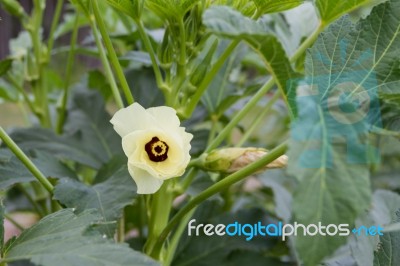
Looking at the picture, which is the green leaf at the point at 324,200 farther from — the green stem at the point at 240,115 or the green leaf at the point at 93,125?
the green leaf at the point at 93,125

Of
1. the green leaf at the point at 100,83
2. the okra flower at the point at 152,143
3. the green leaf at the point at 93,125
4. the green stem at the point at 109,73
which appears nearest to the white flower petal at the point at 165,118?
the okra flower at the point at 152,143

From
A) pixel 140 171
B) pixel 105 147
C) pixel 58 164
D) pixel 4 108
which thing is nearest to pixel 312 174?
pixel 140 171

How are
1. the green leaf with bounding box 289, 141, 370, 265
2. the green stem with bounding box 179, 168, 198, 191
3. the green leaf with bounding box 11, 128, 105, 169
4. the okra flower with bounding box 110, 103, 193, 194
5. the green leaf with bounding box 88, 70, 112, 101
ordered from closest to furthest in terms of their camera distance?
the green leaf with bounding box 289, 141, 370, 265 < the okra flower with bounding box 110, 103, 193, 194 < the green stem with bounding box 179, 168, 198, 191 < the green leaf with bounding box 11, 128, 105, 169 < the green leaf with bounding box 88, 70, 112, 101

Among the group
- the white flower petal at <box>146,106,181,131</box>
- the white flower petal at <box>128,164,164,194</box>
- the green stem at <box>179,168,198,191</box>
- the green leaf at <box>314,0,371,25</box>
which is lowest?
the green stem at <box>179,168,198,191</box>

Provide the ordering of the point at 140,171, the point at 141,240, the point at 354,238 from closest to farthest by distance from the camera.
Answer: the point at 140,171, the point at 354,238, the point at 141,240

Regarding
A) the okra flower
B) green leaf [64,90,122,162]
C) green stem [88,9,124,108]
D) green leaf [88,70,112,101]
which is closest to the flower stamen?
the okra flower

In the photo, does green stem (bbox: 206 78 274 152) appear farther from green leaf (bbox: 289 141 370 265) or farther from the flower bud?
green leaf (bbox: 289 141 370 265)

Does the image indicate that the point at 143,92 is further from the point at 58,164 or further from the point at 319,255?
the point at 319,255

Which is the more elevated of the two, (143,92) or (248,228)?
(143,92)
